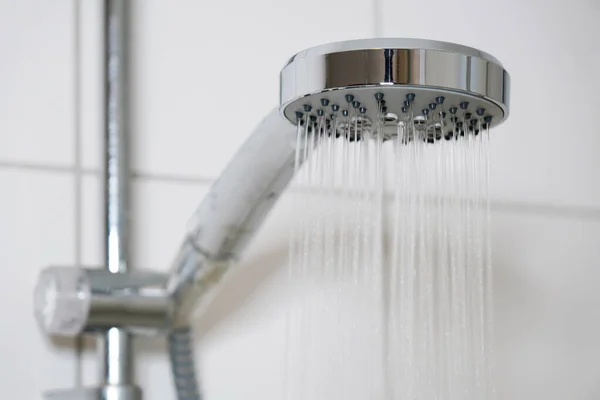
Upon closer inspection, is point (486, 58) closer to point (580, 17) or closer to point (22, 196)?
point (22, 196)

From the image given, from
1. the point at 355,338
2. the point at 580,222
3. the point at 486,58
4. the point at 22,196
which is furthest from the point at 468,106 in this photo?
the point at 580,222

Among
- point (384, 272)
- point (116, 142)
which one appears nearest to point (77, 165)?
point (116, 142)

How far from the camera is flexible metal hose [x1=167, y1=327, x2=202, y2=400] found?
0.57 meters

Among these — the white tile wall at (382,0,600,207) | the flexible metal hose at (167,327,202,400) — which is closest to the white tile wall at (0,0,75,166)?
the flexible metal hose at (167,327,202,400)

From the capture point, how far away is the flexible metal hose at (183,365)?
569 mm

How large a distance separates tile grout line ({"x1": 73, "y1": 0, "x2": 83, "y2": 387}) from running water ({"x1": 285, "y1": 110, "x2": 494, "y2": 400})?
5.6 inches

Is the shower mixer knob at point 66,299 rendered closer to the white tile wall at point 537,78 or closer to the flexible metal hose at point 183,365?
the flexible metal hose at point 183,365

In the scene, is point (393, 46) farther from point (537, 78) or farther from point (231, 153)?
point (537, 78)

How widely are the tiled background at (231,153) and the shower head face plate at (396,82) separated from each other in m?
0.20

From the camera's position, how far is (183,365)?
0.57 m

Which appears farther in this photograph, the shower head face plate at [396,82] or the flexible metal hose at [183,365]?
the flexible metal hose at [183,365]

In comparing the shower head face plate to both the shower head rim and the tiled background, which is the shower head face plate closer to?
the shower head rim

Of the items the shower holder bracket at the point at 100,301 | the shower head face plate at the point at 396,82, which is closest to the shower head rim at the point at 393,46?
the shower head face plate at the point at 396,82

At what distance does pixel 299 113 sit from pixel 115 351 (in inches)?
7.8
